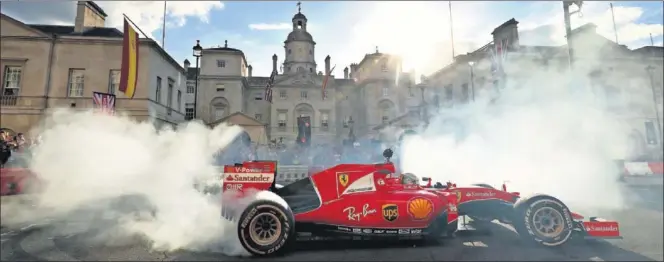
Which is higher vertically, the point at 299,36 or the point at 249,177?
the point at 299,36

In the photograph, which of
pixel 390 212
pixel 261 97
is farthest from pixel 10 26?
pixel 261 97

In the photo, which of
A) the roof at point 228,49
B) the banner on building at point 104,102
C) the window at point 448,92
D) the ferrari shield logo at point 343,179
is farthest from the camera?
the window at point 448,92

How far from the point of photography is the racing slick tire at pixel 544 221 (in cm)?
421

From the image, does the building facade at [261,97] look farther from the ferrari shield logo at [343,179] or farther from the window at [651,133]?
the window at [651,133]

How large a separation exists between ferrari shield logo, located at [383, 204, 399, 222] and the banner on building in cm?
523

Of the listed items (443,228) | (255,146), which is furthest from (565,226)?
(255,146)

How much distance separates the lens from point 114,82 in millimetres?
5359

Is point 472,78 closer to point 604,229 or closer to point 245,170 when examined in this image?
point 604,229

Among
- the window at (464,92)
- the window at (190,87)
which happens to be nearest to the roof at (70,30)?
the window at (190,87)

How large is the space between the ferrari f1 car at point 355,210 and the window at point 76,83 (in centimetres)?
253

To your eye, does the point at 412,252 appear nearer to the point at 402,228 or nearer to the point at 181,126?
the point at 402,228

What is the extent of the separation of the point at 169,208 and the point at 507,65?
12.4 m

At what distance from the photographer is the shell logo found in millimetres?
4270

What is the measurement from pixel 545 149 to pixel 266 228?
8.62 meters
